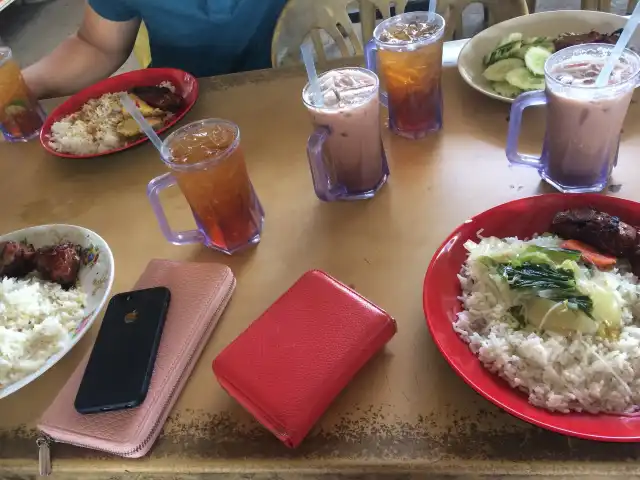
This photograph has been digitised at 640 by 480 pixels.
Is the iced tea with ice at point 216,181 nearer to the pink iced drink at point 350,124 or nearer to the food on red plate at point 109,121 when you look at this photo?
the pink iced drink at point 350,124

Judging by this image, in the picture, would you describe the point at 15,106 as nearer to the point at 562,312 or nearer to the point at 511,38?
the point at 511,38

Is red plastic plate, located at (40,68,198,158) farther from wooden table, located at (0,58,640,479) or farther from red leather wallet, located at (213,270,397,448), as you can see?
red leather wallet, located at (213,270,397,448)

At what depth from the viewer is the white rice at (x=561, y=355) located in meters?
0.69

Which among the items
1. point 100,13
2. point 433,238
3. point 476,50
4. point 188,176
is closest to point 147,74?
point 100,13

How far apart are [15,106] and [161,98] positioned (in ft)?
1.20

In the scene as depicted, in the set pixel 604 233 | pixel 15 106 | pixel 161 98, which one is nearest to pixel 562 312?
pixel 604 233

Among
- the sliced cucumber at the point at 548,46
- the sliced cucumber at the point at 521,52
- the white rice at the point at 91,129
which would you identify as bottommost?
the white rice at the point at 91,129

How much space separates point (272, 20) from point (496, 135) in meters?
0.83

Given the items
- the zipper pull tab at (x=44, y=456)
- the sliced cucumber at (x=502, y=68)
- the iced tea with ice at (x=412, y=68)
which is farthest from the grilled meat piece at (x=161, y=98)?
the zipper pull tab at (x=44, y=456)

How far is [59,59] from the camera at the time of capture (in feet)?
5.31

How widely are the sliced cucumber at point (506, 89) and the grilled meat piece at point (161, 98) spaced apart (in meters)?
0.73

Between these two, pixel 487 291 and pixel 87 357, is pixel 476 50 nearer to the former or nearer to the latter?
pixel 487 291

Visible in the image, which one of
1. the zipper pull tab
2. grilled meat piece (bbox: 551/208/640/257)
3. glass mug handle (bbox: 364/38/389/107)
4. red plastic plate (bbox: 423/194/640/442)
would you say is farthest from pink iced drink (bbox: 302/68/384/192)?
the zipper pull tab

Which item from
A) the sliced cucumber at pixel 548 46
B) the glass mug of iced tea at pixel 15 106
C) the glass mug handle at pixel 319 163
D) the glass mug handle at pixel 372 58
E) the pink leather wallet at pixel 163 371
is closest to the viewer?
the pink leather wallet at pixel 163 371
